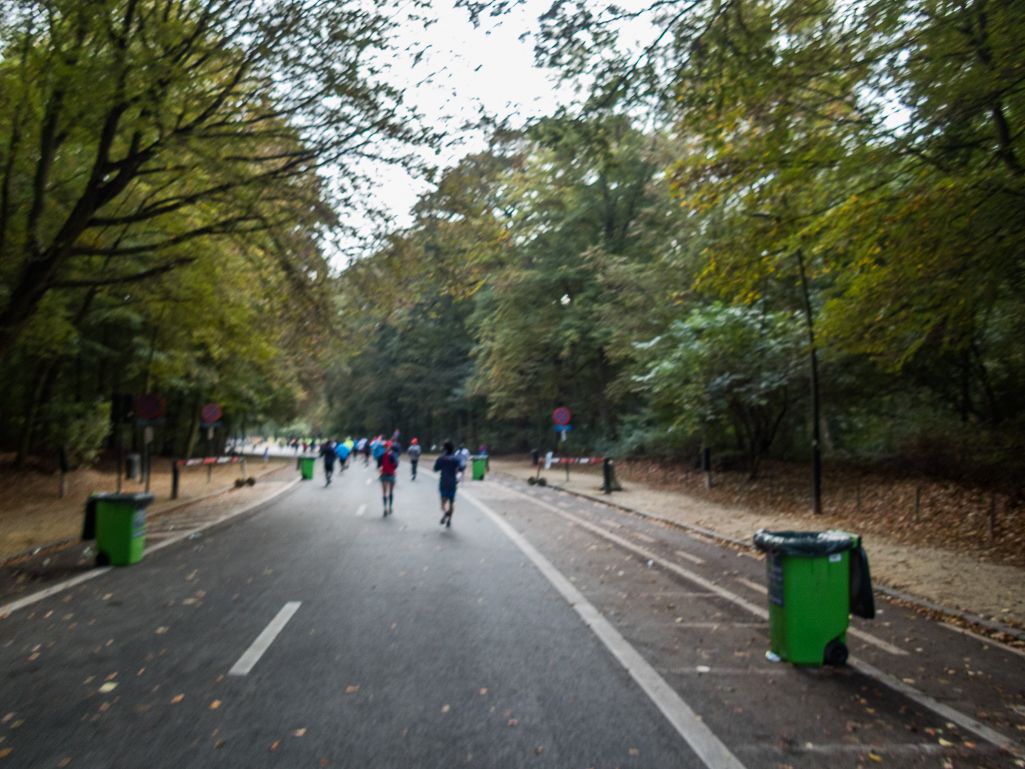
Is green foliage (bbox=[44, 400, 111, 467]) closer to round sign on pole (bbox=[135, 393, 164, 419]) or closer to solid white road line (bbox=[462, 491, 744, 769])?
round sign on pole (bbox=[135, 393, 164, 419])

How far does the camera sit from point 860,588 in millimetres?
5375

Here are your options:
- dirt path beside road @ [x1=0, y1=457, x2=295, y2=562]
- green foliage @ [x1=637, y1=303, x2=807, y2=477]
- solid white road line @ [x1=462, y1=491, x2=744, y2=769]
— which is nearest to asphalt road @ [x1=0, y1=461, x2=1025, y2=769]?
Answer: solid white road line @ [x1=462, y1=491, x2=744, y2=769]

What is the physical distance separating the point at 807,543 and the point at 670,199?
37.2 feet

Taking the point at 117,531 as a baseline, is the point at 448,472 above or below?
above

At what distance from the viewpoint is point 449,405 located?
5503 cm

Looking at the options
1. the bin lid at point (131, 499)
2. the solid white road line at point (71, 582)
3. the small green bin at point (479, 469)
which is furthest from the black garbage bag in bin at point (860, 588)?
the small green bin at point (479, 469)

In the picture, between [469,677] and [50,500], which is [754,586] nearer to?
[469,677]

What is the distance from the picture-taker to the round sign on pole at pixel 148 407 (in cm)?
1798

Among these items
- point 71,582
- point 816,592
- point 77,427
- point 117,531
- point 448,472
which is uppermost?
point 77,427

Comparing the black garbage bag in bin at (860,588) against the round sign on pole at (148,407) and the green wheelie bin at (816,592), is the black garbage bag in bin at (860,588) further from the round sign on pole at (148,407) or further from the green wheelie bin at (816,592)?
the round sign on pole at (148,407)

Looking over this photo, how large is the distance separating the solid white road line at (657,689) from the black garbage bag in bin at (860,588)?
1649 mm

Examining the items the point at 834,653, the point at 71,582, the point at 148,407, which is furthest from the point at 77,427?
the point at 834,653

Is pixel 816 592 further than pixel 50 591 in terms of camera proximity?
No

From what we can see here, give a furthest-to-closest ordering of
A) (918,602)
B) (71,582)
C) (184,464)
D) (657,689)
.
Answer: (184,464) < (71,582) < (918,602) < (657,689)
